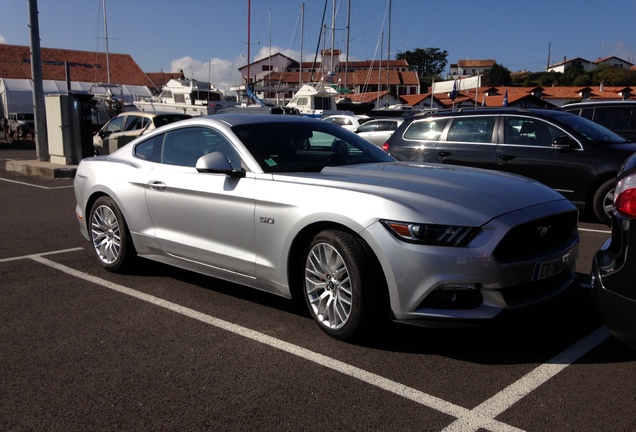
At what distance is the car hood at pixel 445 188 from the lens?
373 centimetres

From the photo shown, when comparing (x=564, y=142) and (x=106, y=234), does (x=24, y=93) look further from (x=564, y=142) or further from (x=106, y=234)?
(x=564, y=142)

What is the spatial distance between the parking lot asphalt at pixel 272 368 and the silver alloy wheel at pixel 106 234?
585 millimetres

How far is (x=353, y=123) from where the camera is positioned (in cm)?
2603

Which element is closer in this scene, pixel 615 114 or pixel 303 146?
pixel 303 146

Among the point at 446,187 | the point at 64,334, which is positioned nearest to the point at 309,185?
the point at 446,187

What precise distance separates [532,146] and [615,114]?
347cm

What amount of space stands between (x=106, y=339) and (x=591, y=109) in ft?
32.6

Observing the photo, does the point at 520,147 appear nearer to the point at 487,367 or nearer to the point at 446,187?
the point at 446,187

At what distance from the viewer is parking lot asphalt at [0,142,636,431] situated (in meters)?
3.12

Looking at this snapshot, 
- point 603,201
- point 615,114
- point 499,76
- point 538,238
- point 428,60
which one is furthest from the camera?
point 428,60

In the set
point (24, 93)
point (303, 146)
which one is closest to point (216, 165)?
point (303, 146)

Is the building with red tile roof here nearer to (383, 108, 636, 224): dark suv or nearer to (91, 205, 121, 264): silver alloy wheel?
(383, 108, 636, 224): dark suv

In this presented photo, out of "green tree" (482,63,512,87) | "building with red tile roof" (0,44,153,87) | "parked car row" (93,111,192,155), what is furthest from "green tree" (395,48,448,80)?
"parked car row" (93,111,192,155)

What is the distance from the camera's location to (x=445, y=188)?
13.3 feet
